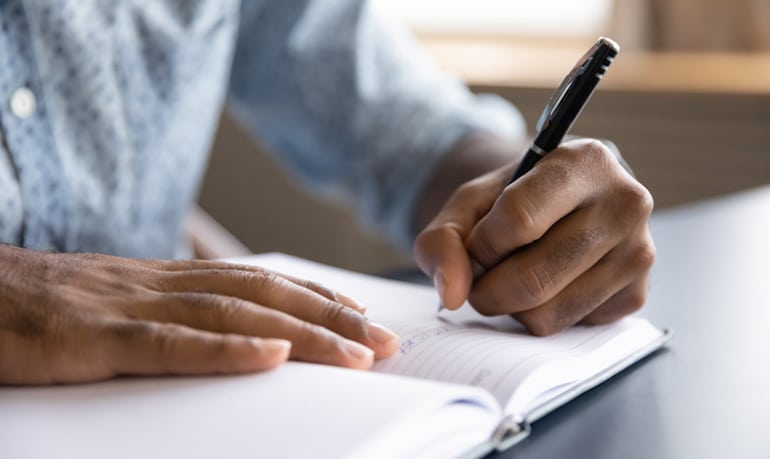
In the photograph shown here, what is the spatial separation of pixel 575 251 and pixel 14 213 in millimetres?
526

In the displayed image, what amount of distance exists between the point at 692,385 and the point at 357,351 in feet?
0.64

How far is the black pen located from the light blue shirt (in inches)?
19.1

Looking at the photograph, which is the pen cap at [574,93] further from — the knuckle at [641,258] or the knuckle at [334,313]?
the knuckle at [334,313]

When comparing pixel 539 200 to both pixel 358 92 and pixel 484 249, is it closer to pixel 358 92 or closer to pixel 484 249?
pixel 484 249

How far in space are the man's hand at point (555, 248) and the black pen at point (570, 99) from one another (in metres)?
0.01

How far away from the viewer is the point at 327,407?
41 cm

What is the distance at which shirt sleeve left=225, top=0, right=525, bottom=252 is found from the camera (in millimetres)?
1146

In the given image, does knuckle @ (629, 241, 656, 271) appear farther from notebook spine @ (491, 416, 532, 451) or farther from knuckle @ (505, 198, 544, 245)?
notebook spine @ (491, 416, 532, 451)

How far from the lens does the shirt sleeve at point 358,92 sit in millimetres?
1146

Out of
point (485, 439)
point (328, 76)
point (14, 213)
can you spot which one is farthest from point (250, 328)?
point (328, 76)

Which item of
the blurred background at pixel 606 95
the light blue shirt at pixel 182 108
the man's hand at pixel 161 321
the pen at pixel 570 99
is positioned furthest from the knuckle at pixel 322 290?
the blurred background at pixel 606 95

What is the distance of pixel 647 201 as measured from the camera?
59cm

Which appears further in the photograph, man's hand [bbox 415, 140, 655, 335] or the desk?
man's hand [bbox 415, 140, 655, 335]

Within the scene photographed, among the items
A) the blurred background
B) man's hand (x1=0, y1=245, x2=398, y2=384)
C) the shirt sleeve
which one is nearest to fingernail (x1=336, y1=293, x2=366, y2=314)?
man's hand (x1=0, y1=245, x2=398, y2=384)
